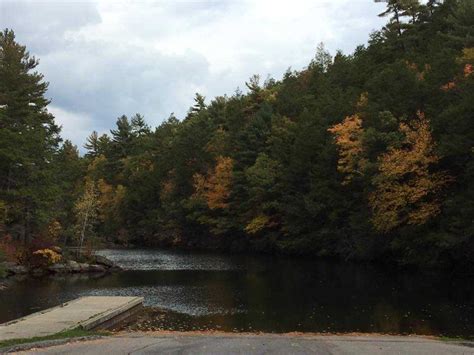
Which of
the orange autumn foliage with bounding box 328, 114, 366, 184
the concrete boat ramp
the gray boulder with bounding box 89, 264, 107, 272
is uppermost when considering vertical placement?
the orange autumn foliage with bounding box 328, 114, 366, 184

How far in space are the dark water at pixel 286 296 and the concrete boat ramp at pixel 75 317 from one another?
2191 millimetres

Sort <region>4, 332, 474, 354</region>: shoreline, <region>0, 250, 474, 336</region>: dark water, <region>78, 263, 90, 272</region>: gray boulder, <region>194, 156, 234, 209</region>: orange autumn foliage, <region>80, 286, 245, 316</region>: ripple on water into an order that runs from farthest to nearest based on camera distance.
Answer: <region>194, 156, 234, 209</region>: orange autumn foliage < <region>78, 263, 90, 272</region>: gray boulder < <region>80, 286, 245, 316</region>: ripple on water < <region>0, 250, 474, 336</region>: dark water < <region>4, 332, 474, 354</region>: shoreline

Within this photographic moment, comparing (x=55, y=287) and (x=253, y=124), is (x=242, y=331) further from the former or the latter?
(x=253, y=124)

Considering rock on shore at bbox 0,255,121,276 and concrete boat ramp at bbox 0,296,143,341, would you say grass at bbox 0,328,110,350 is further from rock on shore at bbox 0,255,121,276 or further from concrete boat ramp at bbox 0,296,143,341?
rock on shore at bbox 0,255,121,276

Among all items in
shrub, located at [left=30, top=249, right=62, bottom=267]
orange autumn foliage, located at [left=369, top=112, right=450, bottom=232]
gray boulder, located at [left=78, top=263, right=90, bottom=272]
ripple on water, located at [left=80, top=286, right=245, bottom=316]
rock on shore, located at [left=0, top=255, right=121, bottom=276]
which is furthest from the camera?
gray boulder, located at [left=78, top=263, right=90, bottom=272]

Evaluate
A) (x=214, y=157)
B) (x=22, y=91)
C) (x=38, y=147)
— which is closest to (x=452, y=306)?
(x=38, y=147)

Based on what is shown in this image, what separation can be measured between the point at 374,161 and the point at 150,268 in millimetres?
22147

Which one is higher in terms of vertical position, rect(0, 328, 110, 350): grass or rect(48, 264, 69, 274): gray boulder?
rect(0, 328, 110, 350): grass

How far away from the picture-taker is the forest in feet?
119

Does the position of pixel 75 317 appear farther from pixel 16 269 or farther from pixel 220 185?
pixel 220 185

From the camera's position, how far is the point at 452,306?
2361 centimetres

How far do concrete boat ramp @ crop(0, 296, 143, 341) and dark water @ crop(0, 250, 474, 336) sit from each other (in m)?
2.19

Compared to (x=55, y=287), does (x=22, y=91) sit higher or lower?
higher

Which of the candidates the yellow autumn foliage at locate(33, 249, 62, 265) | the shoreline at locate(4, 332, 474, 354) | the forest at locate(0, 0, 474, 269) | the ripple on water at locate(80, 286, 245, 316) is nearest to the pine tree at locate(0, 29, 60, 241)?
the forest at locate(0, 0, 474, 269)
